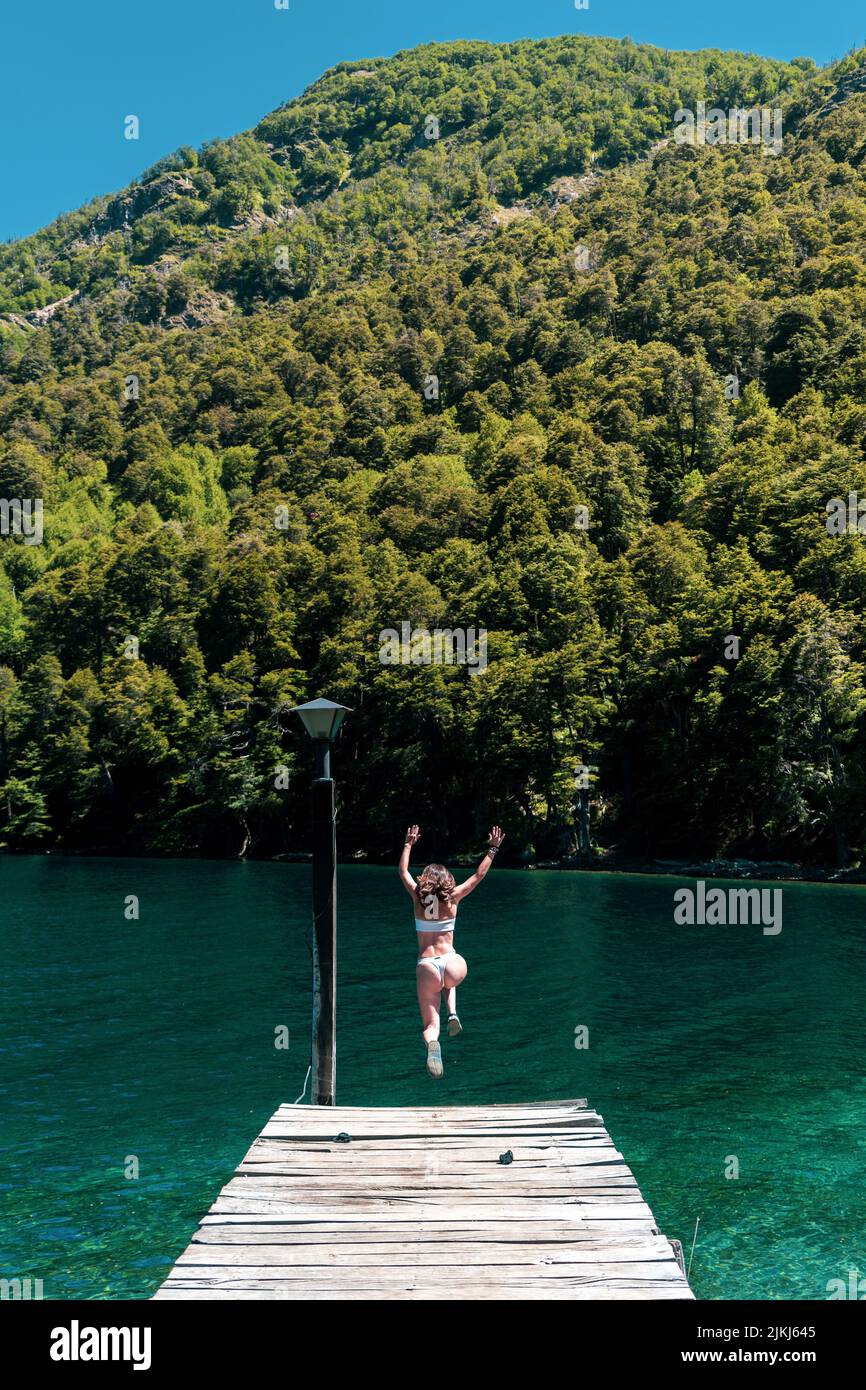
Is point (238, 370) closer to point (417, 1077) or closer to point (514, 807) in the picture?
point (514, 807)

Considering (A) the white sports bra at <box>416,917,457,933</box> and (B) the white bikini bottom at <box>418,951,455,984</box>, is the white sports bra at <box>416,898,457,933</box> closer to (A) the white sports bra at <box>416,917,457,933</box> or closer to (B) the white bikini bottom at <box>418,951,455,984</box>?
(A) the white sports bra at <box>416,917,457,933</box>

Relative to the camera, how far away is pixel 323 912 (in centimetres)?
1338

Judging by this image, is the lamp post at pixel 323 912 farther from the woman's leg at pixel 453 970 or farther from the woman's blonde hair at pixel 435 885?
the woman's leg at pixel 453 970

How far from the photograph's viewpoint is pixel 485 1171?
→ 9.63m

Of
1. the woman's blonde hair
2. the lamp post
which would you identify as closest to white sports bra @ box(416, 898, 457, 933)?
the woman's blonde hair

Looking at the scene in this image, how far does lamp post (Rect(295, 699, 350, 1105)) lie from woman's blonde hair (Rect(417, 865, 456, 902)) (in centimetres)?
120

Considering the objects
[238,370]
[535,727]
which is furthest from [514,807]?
[238,370]

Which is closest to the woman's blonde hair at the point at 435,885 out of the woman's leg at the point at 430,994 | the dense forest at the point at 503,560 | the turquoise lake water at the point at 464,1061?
the woman's leg at the point at 430,994

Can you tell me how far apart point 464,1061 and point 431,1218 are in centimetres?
1401

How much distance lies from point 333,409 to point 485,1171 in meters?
152

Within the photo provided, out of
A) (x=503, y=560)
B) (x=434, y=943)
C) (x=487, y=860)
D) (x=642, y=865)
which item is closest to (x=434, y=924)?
(x=434, y=943)

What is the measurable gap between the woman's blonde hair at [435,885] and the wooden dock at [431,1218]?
7.99 ft

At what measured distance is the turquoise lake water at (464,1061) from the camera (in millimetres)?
13805

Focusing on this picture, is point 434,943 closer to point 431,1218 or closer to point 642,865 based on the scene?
point 431,1218
